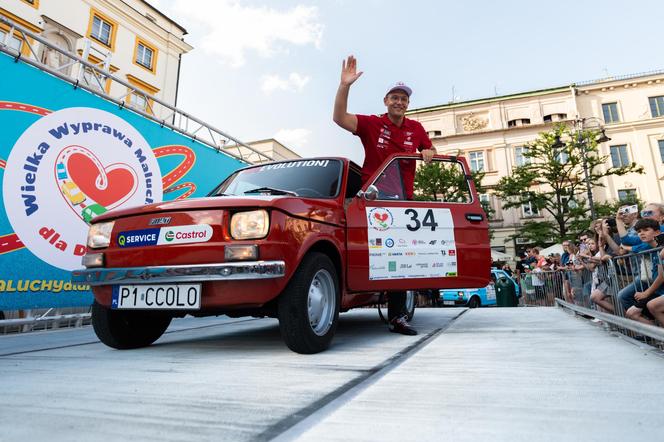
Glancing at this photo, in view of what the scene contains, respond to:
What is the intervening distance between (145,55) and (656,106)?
1507 inches

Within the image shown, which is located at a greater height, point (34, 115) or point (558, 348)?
point (34, 115)

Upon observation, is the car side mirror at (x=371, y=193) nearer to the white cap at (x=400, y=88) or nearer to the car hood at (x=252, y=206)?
the car hood at (x=252, y=206)

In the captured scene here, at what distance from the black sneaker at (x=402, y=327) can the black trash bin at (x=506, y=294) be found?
35.6ft

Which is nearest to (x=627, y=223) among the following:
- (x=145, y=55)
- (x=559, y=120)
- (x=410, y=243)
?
(x=410, y=243)

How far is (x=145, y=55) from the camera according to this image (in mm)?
20047

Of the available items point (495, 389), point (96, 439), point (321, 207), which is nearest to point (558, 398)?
point (495, 389)

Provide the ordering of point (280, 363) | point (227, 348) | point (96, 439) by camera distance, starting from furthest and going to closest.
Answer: point (227, 348) → point (280, 363) → point (96, 439)

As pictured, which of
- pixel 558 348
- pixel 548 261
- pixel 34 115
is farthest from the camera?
pixel 548 261

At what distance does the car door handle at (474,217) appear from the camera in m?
3.71

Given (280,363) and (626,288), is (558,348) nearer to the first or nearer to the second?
(626,288)

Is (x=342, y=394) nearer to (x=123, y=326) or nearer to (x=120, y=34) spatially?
(x=123, y=326)

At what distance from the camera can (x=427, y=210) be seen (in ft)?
11.5

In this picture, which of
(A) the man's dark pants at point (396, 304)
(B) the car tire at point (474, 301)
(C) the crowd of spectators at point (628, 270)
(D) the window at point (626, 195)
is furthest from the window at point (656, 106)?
(A) the man's dark pants at point (396, 304)

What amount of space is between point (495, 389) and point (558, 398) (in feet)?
0.77
